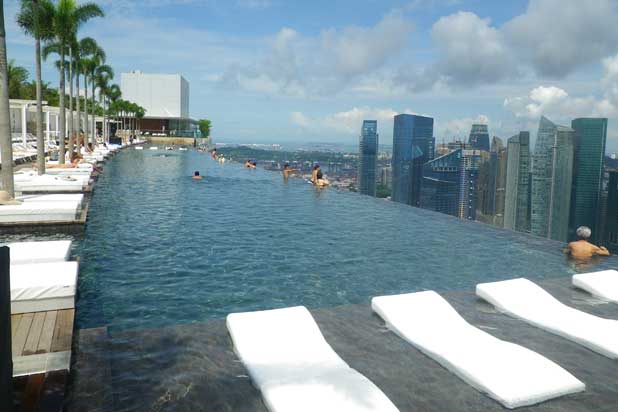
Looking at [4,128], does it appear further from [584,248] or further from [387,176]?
[387,176]

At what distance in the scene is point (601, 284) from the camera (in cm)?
729

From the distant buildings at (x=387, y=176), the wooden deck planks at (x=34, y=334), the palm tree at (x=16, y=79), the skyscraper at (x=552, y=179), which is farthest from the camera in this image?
the palm tree at (x=16, y=79)

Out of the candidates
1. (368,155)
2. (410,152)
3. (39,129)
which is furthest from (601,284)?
(410,152)

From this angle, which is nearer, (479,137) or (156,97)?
(479,137)

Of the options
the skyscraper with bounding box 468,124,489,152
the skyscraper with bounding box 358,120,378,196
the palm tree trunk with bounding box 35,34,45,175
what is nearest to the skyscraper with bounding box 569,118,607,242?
the skyscraper with bounding box 468,124,489,152

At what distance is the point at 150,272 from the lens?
8656mm

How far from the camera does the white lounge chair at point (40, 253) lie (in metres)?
7.33

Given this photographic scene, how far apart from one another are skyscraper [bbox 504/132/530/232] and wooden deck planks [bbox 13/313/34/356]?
18.2 m

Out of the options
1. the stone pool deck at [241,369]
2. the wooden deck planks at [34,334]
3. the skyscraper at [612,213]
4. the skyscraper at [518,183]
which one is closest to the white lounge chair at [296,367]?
the stone pool deck at [241,369]

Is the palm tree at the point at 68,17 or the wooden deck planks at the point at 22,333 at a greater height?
the palm tree at the point at 68,17

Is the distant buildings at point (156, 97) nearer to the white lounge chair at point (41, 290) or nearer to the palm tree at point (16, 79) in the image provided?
the palm tree at point (16, 79)

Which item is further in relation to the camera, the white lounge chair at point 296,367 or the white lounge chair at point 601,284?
the white lounge chair at point 601,284

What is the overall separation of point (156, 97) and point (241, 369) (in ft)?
375

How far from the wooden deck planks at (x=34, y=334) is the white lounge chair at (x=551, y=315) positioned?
16.6ft
